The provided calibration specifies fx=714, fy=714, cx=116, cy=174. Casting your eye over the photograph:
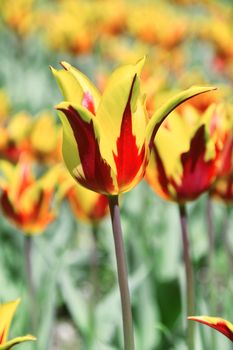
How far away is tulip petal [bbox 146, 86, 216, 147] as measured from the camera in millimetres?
766

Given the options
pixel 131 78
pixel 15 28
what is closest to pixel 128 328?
pixel 131 78

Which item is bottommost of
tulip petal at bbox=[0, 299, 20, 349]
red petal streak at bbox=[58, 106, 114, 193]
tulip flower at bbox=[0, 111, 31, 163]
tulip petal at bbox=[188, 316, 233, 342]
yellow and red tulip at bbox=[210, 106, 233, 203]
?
tulip petal at bbox=[188, 316, 233, 342]

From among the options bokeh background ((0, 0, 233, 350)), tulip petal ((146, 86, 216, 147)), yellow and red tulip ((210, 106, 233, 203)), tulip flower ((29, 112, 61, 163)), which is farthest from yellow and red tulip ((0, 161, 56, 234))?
tulip petal ((146, 86, 216, 147))

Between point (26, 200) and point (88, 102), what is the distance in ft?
1.90

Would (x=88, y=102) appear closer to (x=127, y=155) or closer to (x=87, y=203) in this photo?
(x=127, y=155)

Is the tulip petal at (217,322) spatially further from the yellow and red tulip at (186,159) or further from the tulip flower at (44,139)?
the tulip flower at (44,139)

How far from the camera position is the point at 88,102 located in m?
Result: 0.82

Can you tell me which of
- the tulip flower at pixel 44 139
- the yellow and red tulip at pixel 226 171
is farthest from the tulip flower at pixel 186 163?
the tulip flower at pixel 44 139

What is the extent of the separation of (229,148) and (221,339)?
0.39 meters

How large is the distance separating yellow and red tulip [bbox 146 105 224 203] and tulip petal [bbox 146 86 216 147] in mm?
223

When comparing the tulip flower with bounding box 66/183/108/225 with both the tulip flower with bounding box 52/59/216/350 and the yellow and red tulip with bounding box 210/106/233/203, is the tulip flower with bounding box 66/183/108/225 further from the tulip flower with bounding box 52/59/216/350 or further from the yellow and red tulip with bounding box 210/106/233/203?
the tulip flower with bounding box 52/59/216/350

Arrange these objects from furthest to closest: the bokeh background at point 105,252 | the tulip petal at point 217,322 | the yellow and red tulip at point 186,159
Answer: the bokeh background at point 105,252, the yellow and red tulip at point 186,159, the tulip petal at point 217,322

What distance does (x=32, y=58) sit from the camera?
4695mm

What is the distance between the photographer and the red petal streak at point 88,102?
2.69 feet
